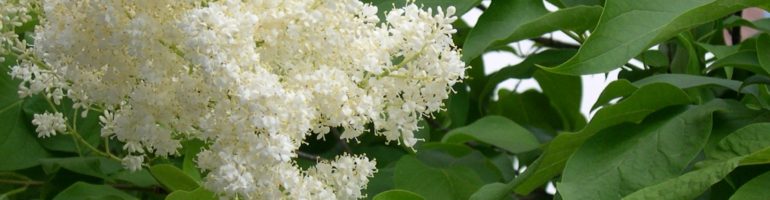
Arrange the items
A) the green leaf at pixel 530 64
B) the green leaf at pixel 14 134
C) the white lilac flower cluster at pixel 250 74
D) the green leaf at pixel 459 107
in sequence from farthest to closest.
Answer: the green leaf at pixel 459 107 → the green leaf at pixel 530 64 → the green leaf at pixel 14 134 → the white lilac flower cluster at pixel 250 74

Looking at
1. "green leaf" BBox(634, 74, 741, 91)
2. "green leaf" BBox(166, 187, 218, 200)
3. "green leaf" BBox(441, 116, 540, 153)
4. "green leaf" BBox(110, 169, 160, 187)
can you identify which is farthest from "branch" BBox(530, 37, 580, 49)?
"green leaf" BBox(166, 187, 218, 200)

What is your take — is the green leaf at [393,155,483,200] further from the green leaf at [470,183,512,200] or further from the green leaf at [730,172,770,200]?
the green leaf at [730,172,770,200]

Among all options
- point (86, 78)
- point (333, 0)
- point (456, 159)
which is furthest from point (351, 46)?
point (456, 159)

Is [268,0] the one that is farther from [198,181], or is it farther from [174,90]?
[198,181]

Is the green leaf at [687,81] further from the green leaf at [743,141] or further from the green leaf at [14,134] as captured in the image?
the green leaf at [14,134]

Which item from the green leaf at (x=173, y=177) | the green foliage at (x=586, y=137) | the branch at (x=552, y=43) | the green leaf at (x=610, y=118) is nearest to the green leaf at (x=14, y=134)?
the green foliage at (x=586, y=137)

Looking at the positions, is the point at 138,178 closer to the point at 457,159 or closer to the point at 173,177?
the point at 173,177
